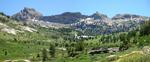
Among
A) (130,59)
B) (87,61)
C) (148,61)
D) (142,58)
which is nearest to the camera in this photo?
(148,61)

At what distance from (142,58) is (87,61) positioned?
65.4 meters

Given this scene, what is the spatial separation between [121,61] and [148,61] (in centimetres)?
2973

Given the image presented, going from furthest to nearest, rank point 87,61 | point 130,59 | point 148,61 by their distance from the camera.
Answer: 1. point 87,61
2. point 130,59
3. point 148,61

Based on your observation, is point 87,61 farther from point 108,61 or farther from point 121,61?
point 121,61

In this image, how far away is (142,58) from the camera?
133375 mm

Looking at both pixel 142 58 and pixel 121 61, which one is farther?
pixel 121 61

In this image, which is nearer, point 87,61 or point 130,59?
point 130,59

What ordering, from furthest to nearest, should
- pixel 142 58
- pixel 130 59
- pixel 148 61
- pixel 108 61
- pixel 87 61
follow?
pixel 87 61
pixel 108 61
pixel 130 59
pixel 142 58
pixel 148 61

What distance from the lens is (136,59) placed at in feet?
438

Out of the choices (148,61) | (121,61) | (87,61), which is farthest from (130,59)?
(87,61)

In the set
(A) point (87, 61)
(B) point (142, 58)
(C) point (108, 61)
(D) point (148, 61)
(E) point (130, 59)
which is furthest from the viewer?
(A) point (87, 61)

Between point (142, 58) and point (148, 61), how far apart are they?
1483 cm

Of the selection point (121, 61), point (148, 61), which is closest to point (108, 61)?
point (121, 61)

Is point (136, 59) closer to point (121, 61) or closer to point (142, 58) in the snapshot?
point (142, 58)
